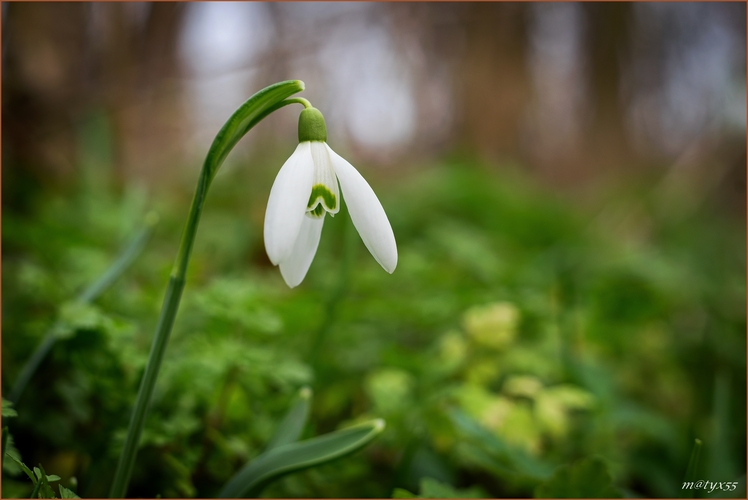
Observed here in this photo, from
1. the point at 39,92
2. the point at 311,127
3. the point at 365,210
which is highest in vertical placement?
the point at 39,92

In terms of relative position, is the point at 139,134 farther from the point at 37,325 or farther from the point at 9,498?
the point at 9,498

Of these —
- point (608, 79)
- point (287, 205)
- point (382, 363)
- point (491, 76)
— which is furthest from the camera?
point (608, 79)

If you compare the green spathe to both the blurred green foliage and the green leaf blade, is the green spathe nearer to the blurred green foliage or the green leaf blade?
the green leaf blade

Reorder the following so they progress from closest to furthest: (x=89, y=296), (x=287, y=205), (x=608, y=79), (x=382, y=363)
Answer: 1. (x=287, y=205)
2. (x=89, y=296)
3. (x=382, y=363)
4. (x=608, y=79)

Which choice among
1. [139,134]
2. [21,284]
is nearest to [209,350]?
[21,284]

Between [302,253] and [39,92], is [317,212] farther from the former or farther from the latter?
[39,92]

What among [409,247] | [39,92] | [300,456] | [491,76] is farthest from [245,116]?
[491,76]

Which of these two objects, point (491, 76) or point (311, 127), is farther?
point (491, 76)

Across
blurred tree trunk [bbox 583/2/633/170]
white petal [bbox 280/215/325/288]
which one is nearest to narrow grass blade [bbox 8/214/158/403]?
white petal [bbox 280/215/325/288]
